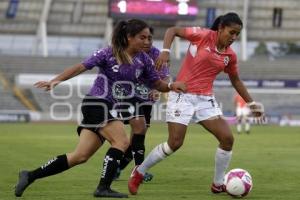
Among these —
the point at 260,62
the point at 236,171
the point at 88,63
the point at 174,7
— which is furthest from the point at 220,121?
the point at 260,62

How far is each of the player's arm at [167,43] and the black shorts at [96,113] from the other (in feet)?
2.57

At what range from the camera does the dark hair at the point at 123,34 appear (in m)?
9.17

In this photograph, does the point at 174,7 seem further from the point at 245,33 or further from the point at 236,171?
the point at 236,171

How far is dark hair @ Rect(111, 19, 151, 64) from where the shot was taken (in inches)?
361

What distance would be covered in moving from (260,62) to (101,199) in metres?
52.9

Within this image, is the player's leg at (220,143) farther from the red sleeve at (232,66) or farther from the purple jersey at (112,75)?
the purple jersey at (112,75)

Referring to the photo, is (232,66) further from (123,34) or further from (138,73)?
(123,34)

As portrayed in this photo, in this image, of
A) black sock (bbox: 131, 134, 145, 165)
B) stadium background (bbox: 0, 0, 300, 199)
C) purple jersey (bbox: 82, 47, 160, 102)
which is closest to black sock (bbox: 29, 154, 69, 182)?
purple jersey (bbox: 82, 47, 160, 102)

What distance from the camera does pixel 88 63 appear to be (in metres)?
9.02

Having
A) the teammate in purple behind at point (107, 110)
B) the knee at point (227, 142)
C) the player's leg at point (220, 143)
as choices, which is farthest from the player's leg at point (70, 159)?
the knee at point (227, 142)

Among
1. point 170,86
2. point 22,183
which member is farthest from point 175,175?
point 22,183

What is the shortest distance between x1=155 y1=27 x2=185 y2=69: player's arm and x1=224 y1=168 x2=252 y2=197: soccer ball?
1.64m

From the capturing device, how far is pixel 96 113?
9.12 m

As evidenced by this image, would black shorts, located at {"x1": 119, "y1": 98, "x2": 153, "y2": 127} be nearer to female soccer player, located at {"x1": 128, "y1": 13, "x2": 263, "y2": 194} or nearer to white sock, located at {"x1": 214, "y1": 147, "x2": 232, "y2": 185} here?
female soccer player, located at {"x1": 128, "y1": 13, "x2": 263, "y2": 194}
